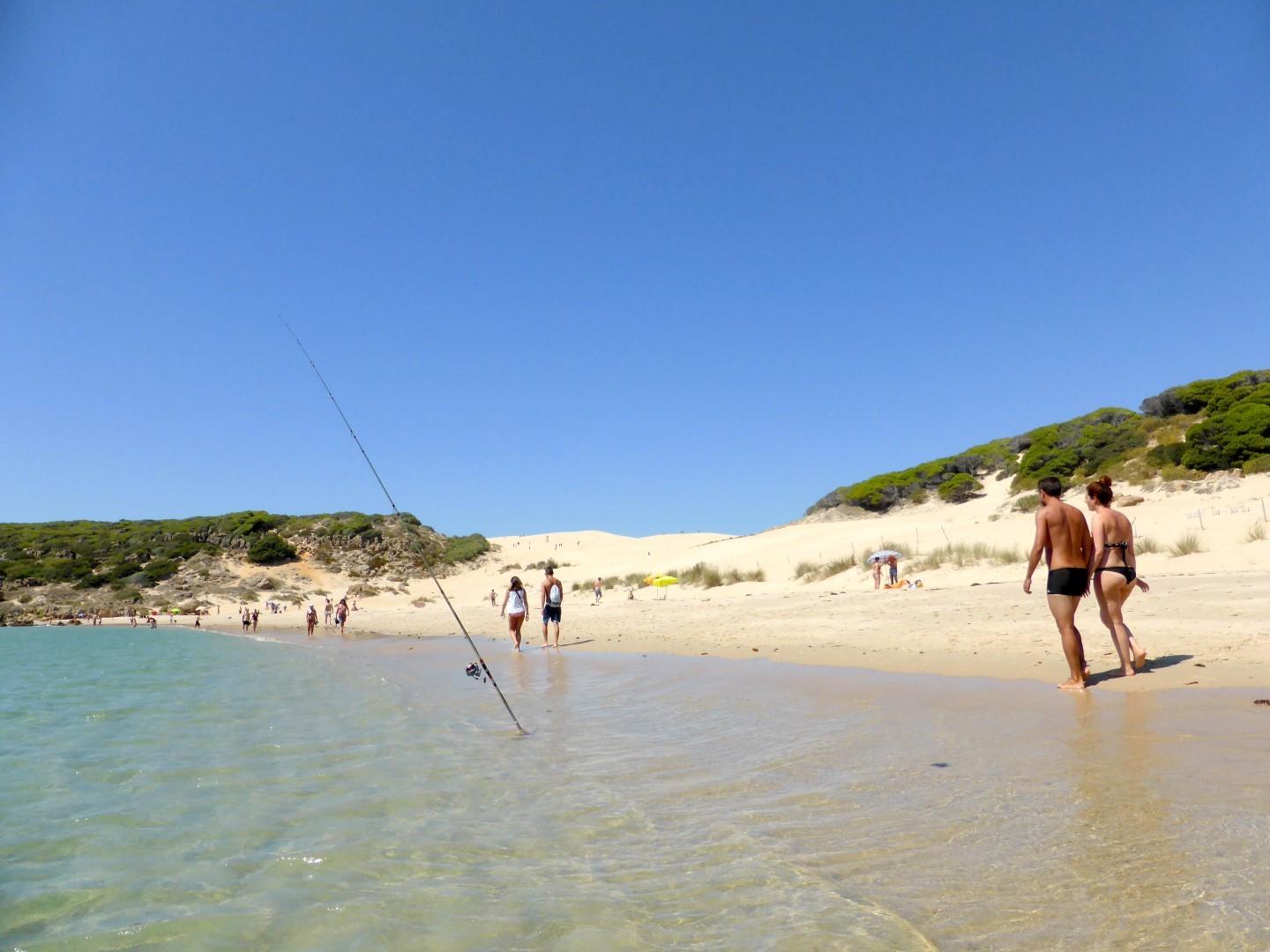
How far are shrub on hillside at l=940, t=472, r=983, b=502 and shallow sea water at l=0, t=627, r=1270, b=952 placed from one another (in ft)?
109

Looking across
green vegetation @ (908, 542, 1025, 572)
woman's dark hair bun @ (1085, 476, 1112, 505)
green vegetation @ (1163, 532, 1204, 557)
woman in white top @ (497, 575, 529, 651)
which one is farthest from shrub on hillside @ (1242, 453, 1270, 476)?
woman in white top @ (497, 575, 529, 651)

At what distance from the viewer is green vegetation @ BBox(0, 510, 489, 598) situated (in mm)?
52000

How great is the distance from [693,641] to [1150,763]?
1103 cm

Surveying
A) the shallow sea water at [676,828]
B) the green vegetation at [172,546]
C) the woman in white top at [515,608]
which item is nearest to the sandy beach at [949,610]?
the woman in white top at [515,608]

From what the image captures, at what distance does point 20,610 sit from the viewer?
47.6 meters

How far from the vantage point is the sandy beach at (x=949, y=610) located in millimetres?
8719

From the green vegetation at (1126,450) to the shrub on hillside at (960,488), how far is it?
44 mm

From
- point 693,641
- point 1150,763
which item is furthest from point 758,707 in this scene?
point 693,641

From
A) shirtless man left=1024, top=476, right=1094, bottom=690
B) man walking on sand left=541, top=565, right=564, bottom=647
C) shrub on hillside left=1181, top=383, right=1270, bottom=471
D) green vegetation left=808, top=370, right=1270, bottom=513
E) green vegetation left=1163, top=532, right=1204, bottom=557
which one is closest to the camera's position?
shirtless man left=1024, top=476, right=1094, bottom=690

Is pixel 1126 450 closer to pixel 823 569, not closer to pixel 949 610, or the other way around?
pixel 823 569

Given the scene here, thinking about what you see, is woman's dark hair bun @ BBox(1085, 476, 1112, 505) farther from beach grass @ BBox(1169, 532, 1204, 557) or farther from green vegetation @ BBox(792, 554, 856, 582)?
green vegetation @ BBox(792, 554, 856, 582)

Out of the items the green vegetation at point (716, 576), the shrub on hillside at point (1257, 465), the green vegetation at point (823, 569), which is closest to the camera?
the shrub on hillside at point (1257, 465)

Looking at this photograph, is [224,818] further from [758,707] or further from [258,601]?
[258,601]

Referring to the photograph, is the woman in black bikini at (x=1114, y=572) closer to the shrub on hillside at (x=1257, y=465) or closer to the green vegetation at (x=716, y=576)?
the green vegetation at (x=716, y=576)
